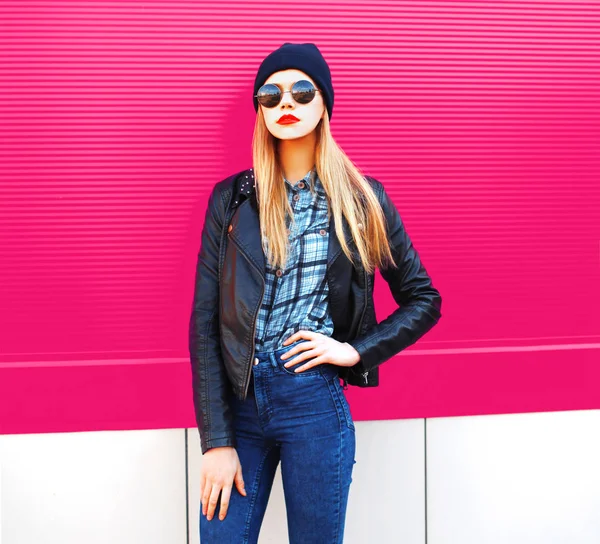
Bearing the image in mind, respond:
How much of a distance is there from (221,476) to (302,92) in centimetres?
113

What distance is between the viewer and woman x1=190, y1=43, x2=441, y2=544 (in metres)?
1.74

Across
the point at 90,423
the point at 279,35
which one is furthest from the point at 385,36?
the point at 90,423

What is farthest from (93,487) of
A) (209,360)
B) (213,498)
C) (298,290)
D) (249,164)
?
(249,164)

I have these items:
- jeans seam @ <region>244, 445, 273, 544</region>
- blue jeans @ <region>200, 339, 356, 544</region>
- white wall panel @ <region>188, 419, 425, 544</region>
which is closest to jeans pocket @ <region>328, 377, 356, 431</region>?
blue jeans @ <region>200, 339, 356, 544</region>

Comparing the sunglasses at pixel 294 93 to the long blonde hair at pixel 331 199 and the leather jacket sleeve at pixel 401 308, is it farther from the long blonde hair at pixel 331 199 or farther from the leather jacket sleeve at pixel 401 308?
the leather jacket sleeve at pixel 401 308

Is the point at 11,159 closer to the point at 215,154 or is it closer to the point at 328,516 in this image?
the point at 215,154

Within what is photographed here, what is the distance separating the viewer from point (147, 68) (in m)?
2.36

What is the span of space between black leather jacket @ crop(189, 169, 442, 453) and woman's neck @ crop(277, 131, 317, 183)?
0.12 meters

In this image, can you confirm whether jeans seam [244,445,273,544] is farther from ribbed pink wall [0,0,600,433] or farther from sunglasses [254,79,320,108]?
sunglasses [254,79,320,108]

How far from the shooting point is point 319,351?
5.77ft

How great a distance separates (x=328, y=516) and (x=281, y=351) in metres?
0.49

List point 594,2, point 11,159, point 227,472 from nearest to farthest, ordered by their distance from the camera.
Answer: point 227,472 → point 11,159 → point 594,2

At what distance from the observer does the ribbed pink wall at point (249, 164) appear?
235 centimetres

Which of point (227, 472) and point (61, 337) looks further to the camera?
point (61, 337)
